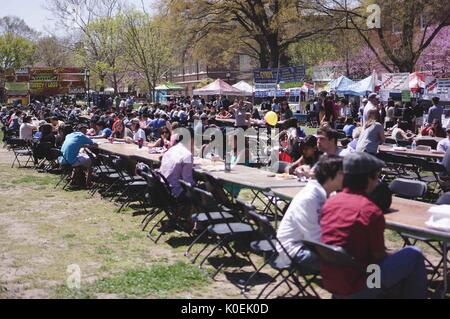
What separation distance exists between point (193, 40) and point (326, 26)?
940cm

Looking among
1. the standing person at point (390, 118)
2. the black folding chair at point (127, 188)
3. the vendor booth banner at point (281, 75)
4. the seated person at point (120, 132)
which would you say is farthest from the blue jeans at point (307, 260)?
the vendor booth banner at point (281, 75)

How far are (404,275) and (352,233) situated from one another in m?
0.56

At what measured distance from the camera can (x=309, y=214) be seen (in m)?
4.02

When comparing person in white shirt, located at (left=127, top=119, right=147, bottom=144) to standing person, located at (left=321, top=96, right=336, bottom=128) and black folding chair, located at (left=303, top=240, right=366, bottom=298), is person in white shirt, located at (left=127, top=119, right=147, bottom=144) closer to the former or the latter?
black folding chair, located at (left=303, top=240, right=366, bottom=298)

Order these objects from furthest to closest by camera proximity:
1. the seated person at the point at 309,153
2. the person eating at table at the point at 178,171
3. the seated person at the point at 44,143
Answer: the seated person at the point at 44,143 < the person eating at table at the point at 178,171 < the seated person at the point at 309,153

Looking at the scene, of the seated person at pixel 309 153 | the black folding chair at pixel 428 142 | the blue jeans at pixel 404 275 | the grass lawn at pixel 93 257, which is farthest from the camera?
the black folding chair at pixel 428 142

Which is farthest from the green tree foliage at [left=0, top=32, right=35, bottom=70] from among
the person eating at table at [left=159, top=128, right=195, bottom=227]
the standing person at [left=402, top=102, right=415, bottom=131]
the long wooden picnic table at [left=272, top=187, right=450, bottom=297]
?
the long wooden picnic table at [left=272, top=187, right=450, bottom=297]

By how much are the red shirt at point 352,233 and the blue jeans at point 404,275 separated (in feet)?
0.32

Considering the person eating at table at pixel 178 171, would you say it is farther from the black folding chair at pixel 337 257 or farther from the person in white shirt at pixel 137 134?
the person in white shirt at pixel 137 134

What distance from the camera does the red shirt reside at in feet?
11.0

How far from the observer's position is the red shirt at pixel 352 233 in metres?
3.37

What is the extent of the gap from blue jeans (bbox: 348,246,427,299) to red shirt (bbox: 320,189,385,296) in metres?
0.10

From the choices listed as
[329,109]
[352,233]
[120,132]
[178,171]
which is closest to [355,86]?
[329,109]

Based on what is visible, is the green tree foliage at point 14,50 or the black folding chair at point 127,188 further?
the green tree foliage at point 14,50
